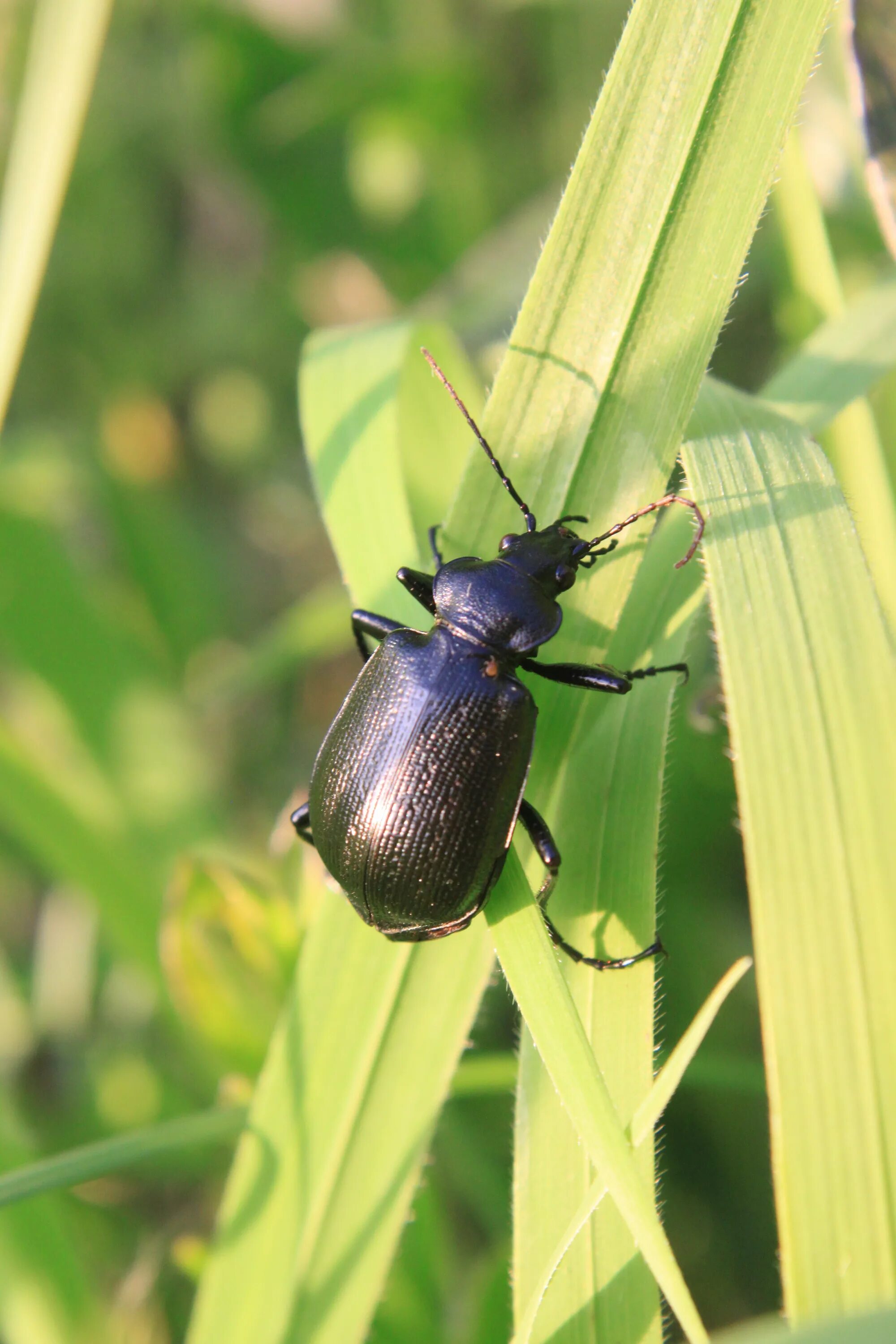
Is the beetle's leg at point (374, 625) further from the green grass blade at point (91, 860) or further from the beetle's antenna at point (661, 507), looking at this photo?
the green grass blade at point (91, 860)

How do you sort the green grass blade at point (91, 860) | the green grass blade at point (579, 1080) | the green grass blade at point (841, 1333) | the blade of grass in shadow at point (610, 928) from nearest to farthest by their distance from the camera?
the green grass blade at point (841, 1333), the green grass blade at point (579, 1080), the blade of grass in shadow at point (610, 928), the green grass blade at point (91, 860)

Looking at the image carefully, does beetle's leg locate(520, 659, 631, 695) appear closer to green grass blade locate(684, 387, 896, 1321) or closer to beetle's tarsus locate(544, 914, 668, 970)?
green grass blade locate(684, 387, 896, 1321)

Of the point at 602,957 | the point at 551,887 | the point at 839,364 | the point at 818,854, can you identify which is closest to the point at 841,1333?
the point at 818,854

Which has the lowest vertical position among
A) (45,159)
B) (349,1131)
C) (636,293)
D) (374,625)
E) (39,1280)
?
(39,1280)

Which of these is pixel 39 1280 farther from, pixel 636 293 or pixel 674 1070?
pixel 636 293

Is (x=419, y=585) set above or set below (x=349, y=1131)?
above

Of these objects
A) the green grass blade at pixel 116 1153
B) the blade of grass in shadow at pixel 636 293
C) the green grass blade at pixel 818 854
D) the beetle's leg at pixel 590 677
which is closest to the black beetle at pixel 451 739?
the beetle's leg at pixel 590 677

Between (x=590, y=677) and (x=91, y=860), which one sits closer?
(x=590, y=677)
